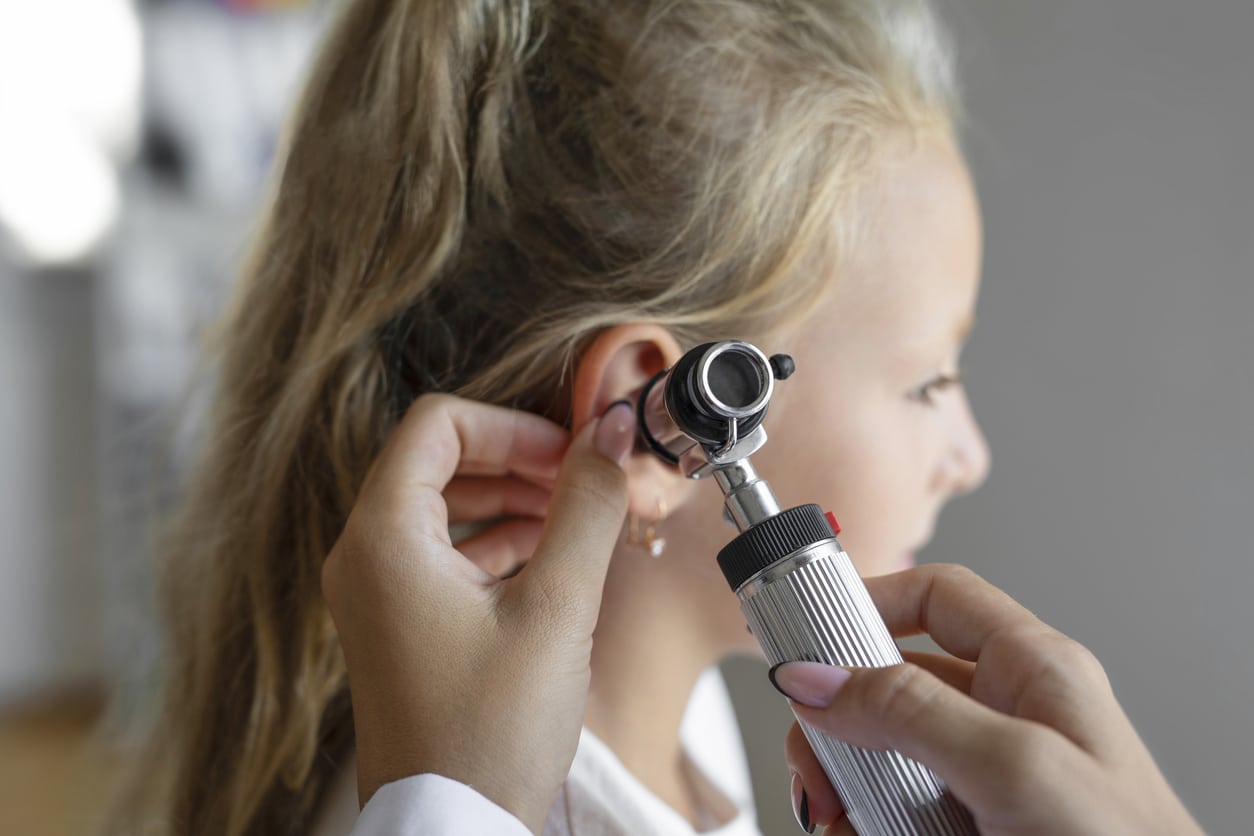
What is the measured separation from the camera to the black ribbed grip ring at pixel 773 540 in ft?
1.42

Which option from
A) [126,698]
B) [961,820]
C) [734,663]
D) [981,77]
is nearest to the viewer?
[961,820]

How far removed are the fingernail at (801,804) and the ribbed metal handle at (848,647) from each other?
0.19 feet

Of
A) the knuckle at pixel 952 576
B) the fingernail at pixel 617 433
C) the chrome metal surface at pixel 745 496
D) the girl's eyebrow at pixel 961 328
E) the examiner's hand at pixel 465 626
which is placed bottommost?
the examiner's hand at pixel 465 626

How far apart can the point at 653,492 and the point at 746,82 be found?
0.91ft

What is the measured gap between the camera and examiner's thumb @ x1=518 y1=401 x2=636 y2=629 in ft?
1.60

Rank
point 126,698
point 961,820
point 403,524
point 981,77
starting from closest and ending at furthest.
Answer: point 961,820
point 403,524
point 981,77
point 126,698

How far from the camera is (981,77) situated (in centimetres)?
89

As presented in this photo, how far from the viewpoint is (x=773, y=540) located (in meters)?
0.44

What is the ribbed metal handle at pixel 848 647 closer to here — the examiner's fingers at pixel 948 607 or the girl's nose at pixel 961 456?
the examiner's fingers at pixel 948 607

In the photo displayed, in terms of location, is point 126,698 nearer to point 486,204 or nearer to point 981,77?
point 486,204

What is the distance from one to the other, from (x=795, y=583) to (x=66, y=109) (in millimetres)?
2003

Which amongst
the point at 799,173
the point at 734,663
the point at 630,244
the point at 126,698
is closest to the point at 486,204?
the point at 630,244

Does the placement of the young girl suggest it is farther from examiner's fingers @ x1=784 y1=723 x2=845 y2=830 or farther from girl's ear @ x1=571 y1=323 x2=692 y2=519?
examiner's fingers @ x1=784 y1=723 x2=845 y2=830

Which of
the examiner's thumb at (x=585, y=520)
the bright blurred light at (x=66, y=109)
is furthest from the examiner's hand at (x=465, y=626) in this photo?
the bright blurred light at (x=66, y=109)
